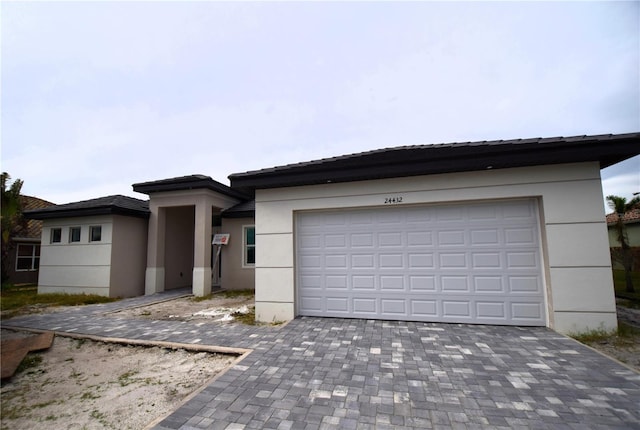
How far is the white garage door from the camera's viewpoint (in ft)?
17.1

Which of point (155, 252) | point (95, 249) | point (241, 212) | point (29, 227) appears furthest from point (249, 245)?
point (29, 227)

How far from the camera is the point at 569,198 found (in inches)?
194

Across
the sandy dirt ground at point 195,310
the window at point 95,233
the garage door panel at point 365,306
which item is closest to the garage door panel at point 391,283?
the garage door panel at point 365,306

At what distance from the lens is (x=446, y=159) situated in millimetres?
5195

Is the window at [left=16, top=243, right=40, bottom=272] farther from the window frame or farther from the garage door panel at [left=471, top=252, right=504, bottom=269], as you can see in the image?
the garage door panel at [left=471, top=252, right=504, bottom=269]

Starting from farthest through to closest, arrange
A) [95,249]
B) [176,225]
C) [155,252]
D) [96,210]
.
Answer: [176,225] → [155,252] → [95,249] → [96,210]

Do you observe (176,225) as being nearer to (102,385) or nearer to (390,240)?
(102,385)

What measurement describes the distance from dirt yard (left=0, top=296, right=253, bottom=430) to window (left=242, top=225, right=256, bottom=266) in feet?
20.5

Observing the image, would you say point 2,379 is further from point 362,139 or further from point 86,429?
point 362,139

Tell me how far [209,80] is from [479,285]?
411 inches

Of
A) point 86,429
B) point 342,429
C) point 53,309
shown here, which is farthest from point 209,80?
point 342,429

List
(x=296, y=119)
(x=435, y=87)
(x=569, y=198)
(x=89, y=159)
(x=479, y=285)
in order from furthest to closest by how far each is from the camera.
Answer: (x=89, y=159) → (x=296, y=119) → (x=435, y=87) → (x=479, y=285) → (x=569, y=198)

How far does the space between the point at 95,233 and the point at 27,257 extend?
394 inches

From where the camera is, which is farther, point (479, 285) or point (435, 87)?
point (435, 87)
